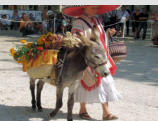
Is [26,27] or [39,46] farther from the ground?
[26,27]

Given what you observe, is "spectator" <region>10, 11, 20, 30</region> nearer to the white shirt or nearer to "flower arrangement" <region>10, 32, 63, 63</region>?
the white shirt

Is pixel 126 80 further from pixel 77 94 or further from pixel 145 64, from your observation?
pixel 77 94

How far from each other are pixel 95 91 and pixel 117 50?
2.46ft

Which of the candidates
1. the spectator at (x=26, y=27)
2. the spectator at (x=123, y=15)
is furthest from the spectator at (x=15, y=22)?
the spectator at (x=123, y=15)

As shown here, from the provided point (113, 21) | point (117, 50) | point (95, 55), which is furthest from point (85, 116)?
point (113, 21)

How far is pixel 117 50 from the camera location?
4492 millimetres

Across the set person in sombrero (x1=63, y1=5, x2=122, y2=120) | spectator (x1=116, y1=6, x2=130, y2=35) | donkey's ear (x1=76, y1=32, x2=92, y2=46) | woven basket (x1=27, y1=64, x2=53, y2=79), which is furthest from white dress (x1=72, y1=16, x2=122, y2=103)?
spectator (x1=116, y1=6, x2=130, y2=35)

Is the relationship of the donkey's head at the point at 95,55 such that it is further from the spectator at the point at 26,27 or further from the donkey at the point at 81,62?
the spectator at the point at 26,27

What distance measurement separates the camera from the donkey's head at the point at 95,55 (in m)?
3.78

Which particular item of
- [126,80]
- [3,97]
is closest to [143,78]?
[126,80]

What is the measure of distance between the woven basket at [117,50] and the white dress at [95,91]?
381 mm

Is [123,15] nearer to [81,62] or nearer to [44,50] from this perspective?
[44,50]

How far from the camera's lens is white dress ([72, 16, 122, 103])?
429cm

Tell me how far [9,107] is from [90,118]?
5.11ft
